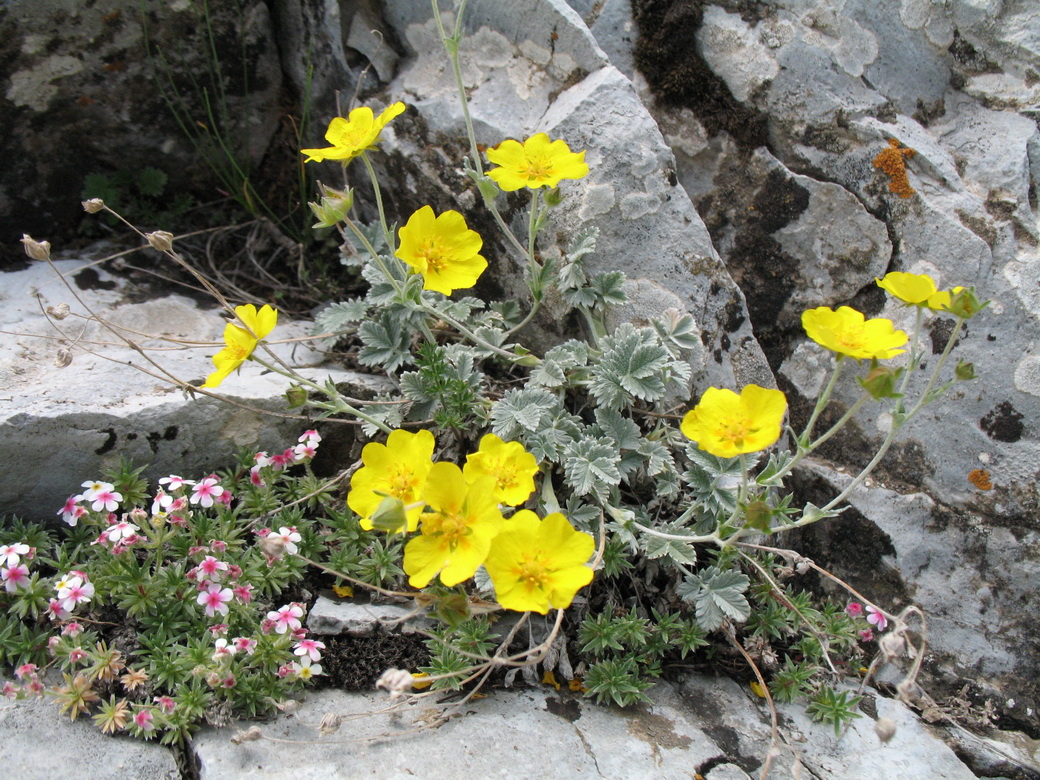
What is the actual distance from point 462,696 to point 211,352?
1.95m

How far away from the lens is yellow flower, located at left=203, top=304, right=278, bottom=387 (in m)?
2.64

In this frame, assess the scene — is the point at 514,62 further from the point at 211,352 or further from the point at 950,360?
the point at 950,360

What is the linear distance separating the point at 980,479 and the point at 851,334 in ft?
4.04

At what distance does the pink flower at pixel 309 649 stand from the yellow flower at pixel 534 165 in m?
1.79

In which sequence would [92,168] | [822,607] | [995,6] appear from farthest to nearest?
[92,168], [995,6], [822,607]

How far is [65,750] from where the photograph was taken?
2.35 m

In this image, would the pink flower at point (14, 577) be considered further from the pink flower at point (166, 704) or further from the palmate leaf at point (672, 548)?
the palmate leaf at point (672, 548)

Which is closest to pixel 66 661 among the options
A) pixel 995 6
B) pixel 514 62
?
pixel 514 62

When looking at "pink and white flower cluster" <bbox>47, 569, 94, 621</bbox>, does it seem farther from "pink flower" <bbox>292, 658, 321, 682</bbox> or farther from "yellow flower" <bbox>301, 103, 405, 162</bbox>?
"yellow flower" <bbox>301, 103, 405, 162</bbox>

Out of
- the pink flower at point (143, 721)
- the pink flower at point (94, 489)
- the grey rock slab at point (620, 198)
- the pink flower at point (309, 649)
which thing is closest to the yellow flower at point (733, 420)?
the grey rock slab at point (620, 198)

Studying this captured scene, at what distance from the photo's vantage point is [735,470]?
9.73ft

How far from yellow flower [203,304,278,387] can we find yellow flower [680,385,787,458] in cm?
147

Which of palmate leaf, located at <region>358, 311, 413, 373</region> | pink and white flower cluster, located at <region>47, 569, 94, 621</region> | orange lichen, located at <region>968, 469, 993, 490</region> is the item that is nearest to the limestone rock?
palmate leaf, located at <region>358, 311, 413, 373</region>

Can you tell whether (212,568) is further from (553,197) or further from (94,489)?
(553,197)
